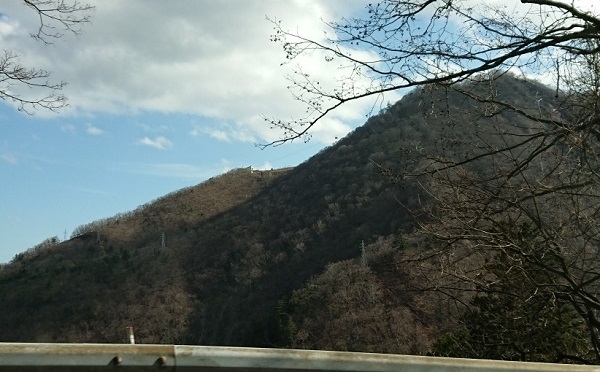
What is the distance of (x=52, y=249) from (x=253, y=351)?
3957 inches

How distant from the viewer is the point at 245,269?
7438 centimetres

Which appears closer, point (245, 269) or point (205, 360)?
point (205, 360)

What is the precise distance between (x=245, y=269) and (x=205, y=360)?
239 ft

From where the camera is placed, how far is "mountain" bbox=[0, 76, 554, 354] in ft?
153

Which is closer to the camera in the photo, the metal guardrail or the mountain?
the metal guardrail

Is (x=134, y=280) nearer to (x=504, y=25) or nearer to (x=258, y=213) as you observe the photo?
(x=258, y=213)

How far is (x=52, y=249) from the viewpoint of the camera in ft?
313

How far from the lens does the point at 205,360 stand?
2414 millimetres

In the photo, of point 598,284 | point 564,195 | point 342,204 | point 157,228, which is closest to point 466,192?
point 564,195

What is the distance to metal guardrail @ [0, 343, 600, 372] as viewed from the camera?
224cm

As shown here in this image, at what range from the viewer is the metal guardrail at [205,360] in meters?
2.24

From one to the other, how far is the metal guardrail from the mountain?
3053 centimetres

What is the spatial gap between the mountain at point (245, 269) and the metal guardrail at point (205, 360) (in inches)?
1202

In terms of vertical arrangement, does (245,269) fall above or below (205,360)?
above
